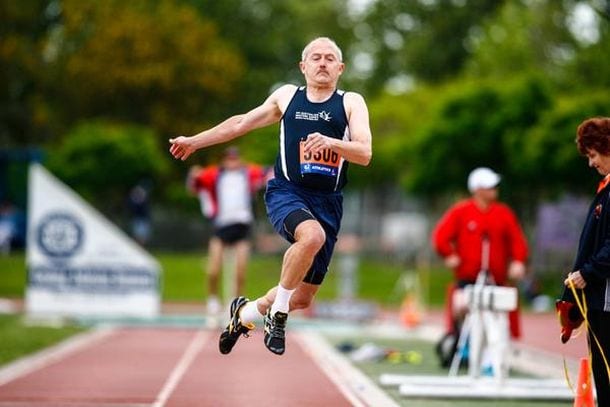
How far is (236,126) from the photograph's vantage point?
32.4 ft

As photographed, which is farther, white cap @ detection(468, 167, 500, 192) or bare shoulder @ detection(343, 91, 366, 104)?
white cap @ detection(468, 167, 500, 192)

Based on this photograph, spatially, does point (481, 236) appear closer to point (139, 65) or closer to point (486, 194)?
point (486, 194)

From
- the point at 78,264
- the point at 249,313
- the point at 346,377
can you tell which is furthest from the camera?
the point at 78,264

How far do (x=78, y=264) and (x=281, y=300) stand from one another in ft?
46.2

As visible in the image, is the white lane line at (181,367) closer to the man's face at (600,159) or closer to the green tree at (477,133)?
the man's face at (600,159)

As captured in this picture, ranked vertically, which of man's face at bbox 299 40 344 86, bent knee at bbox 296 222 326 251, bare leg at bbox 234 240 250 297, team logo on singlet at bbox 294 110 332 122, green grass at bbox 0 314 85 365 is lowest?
green grass at bbox 0 314 85 365

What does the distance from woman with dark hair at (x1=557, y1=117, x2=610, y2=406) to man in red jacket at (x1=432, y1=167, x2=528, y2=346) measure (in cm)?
581

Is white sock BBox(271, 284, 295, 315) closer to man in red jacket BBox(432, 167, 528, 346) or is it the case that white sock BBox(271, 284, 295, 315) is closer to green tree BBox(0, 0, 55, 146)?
man in red jacket BBox(432, 167, 528, 346)

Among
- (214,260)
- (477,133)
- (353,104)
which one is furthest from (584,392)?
(477,133)

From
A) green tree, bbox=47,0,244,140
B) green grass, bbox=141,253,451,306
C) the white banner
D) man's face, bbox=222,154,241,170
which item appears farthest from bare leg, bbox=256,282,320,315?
green tree, bbox=47,0,244,140

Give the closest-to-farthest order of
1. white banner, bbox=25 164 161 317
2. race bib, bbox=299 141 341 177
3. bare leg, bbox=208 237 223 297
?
race bib, bbox=299 141 341 177, bare leg, bbox=208 237 223 297, white banner, bbox=25 164 161 317

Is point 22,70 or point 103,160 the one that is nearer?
point 103,160

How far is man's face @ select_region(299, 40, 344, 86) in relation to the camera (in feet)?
31.6

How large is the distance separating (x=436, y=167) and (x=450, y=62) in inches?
1321
